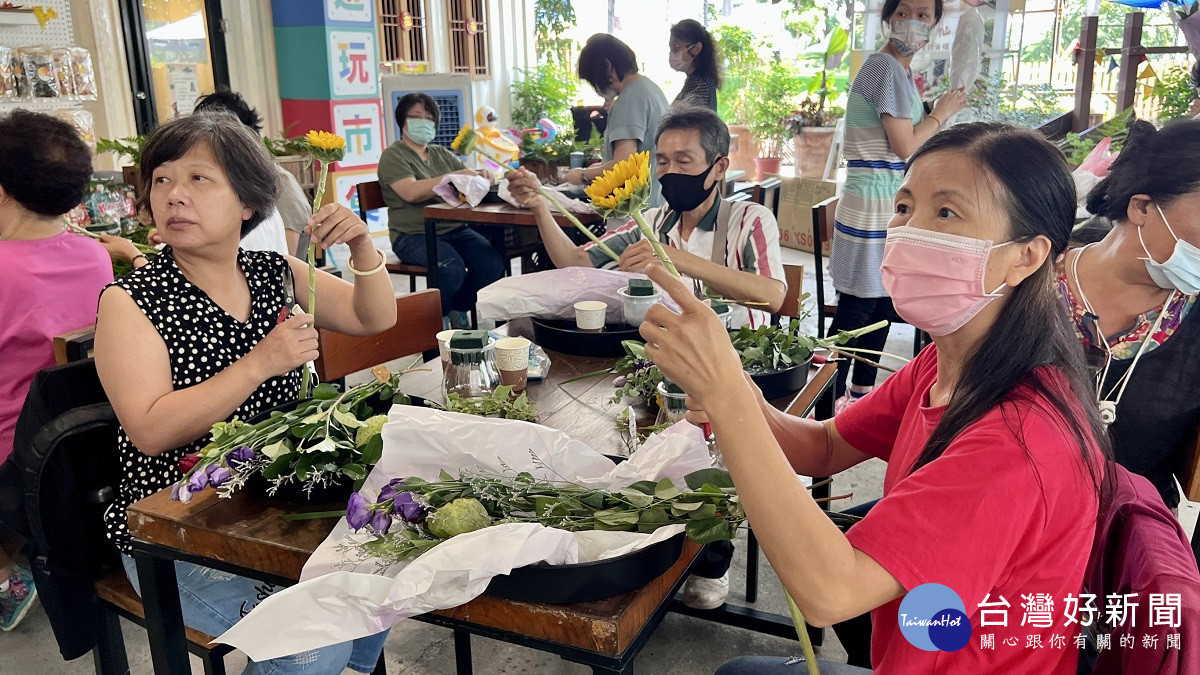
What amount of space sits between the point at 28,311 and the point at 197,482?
1166 millimetres

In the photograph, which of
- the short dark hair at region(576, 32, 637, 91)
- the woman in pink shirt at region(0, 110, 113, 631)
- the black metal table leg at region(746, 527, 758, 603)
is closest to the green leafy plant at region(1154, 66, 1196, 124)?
the short dark hair at region(576, 32, 637, 91)

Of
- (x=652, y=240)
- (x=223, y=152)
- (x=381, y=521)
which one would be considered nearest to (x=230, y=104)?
(x=223, y=152)

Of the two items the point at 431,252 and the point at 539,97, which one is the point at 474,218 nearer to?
the point at 431,252

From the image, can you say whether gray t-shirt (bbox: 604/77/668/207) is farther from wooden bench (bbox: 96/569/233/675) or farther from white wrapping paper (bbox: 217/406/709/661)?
white wrapping paper (bbox: 217/406/709/661)

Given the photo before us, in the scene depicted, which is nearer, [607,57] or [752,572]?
[752,572]

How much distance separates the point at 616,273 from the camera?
2.14 meters

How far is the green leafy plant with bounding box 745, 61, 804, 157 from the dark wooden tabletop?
4841 millimetres

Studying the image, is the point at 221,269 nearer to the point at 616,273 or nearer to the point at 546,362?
the point at 546,362

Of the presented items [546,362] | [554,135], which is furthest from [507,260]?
[546,362]

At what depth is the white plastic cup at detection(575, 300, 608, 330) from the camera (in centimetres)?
196

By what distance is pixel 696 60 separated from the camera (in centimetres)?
422

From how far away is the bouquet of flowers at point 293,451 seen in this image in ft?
3.86

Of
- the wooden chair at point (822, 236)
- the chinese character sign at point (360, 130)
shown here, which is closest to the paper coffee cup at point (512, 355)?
the wooden chair at point (822, 236)

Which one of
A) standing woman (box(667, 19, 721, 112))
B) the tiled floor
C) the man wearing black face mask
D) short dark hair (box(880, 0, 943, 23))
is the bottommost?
A: the tiled floor
